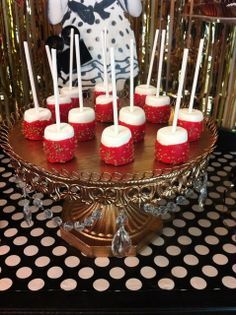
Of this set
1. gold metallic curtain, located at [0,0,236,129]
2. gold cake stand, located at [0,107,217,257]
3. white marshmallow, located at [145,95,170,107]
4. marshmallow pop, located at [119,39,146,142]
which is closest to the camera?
gold cake stand, located at [0,107,217,257]

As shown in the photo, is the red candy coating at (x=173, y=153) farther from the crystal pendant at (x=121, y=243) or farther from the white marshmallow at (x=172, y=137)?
the crystal pendant at (x=121, y=243)

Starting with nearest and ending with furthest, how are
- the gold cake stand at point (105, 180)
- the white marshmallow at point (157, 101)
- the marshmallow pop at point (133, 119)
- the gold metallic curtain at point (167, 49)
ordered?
1. the gold cake stand at point (105, 180)
2. the marshmallow pop at point (133, 119)
3. the white marshmallow at point (157, 101)
4. the gold metallic curtain at point (167, 49)

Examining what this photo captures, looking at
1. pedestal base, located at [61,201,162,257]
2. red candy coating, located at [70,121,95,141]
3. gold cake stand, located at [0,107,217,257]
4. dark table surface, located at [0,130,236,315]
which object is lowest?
dark table surface, located at [0,130,236,315]

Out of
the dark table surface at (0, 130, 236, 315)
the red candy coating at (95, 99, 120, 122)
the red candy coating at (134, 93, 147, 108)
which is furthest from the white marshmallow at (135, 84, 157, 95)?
the dark table surface at (0, 130, 236, 315)

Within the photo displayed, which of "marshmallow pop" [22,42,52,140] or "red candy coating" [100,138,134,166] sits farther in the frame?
"marshmallow pop" [22,42,52,140]

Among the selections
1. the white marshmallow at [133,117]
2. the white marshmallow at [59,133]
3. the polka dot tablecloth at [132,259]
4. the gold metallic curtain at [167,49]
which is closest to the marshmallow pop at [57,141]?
the white marshmallow at [59,133]

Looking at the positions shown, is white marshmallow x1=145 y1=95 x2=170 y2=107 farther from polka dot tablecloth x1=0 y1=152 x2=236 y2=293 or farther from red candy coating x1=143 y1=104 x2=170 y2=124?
polka dot tablecloth x1=0 y1=152 x2=236 y2=293
